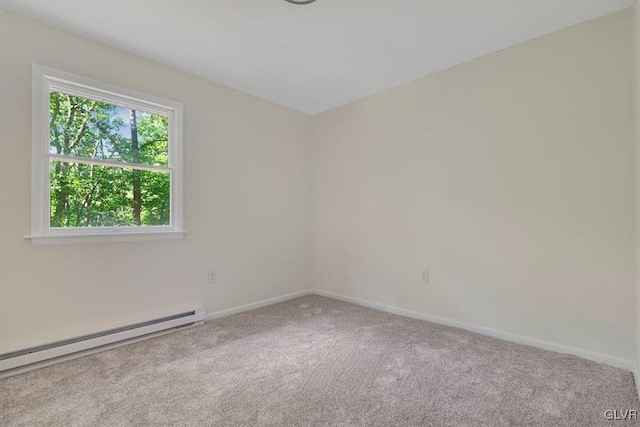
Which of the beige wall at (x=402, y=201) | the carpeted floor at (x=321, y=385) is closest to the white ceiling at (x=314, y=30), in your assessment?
the beige wall at (x=402, y=201)

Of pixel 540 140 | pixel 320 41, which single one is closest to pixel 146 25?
pixel 320 41

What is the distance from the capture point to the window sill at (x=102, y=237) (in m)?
1.97

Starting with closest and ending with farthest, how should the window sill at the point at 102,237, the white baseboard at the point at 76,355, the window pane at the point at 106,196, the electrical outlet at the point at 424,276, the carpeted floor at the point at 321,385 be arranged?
the carpeted floor at the point at 321,385 < the white baseboard at the point at 76,355 < the window sill at the point at 102,237 < the window pane at the point at 106,196 < the electrical outlet at the point at 424,276

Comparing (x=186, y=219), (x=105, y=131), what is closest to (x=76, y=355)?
(x=186, y=219)

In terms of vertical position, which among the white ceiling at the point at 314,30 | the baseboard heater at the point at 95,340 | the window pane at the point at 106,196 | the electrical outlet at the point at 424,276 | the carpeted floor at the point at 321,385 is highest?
the white ceiling at the point at 314,30

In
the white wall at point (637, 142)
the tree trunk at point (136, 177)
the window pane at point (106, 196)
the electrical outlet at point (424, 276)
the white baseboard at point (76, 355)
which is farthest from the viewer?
the electrical outlet at point (424, 276)

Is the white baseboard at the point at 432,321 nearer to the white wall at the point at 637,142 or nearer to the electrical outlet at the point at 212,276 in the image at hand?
the white wall at the point at 637,142

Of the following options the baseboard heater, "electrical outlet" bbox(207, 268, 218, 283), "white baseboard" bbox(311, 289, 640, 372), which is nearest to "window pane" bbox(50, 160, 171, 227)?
"electrical outlet" bbox(207, 268, 218, 283)

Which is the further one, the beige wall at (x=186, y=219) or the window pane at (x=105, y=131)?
the window pane at (x=105, y=131)

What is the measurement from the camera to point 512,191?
2.28 m

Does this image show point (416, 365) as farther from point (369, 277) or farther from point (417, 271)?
point (369, 277)

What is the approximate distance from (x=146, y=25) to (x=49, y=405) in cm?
231

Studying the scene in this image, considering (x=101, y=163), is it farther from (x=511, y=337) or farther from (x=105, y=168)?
(x=511, y=337)

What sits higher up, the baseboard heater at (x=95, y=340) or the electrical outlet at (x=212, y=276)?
the electrical outlet at (x=212, y=276)
